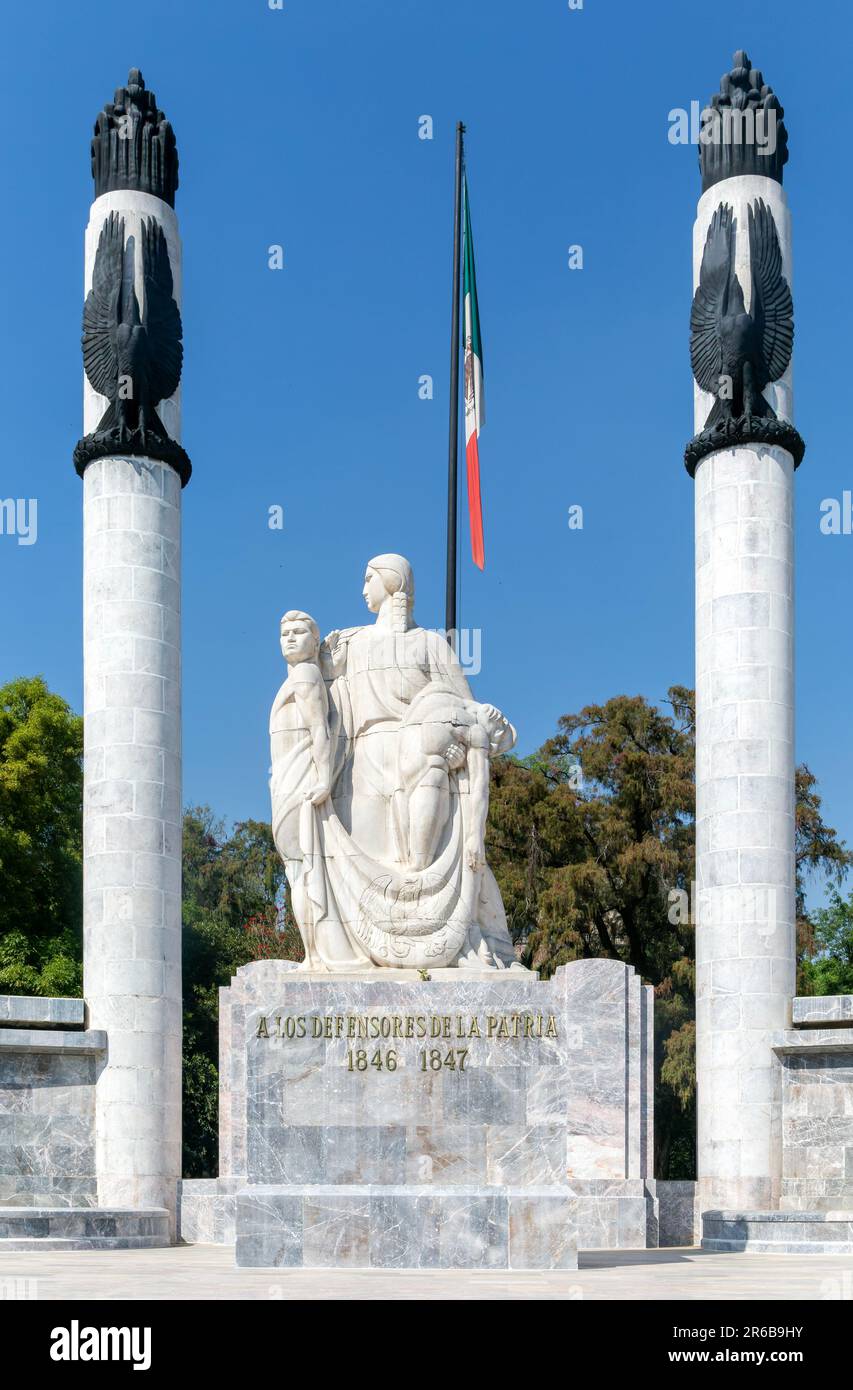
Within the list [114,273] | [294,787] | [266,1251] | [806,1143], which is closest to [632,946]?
[806,1143]

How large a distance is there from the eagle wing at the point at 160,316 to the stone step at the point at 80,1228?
30.2ft

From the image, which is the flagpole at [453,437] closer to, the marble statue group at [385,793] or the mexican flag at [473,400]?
the mexican flag at [473,400]

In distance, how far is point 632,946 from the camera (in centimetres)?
3569

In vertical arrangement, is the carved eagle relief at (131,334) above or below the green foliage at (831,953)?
above

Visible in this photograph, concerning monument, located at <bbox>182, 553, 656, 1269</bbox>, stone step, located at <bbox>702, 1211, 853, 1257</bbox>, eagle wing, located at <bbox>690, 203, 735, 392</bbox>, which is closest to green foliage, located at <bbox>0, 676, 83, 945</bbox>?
eagle wing, located at <bbox>690, 203, 735, 392</bbox>

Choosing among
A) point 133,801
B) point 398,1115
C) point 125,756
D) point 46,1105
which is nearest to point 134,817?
point 133,801

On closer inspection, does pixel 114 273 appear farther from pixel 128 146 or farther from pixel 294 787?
pixel 294 787

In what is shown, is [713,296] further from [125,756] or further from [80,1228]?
[80,1228]

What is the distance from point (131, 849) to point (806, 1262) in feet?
29.3

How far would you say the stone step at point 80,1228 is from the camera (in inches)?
766

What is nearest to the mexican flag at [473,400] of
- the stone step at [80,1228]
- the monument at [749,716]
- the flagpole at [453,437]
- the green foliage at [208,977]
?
the flagpole at [453,437]

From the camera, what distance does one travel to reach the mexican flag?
2680cm

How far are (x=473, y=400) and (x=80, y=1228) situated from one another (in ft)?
40.8
